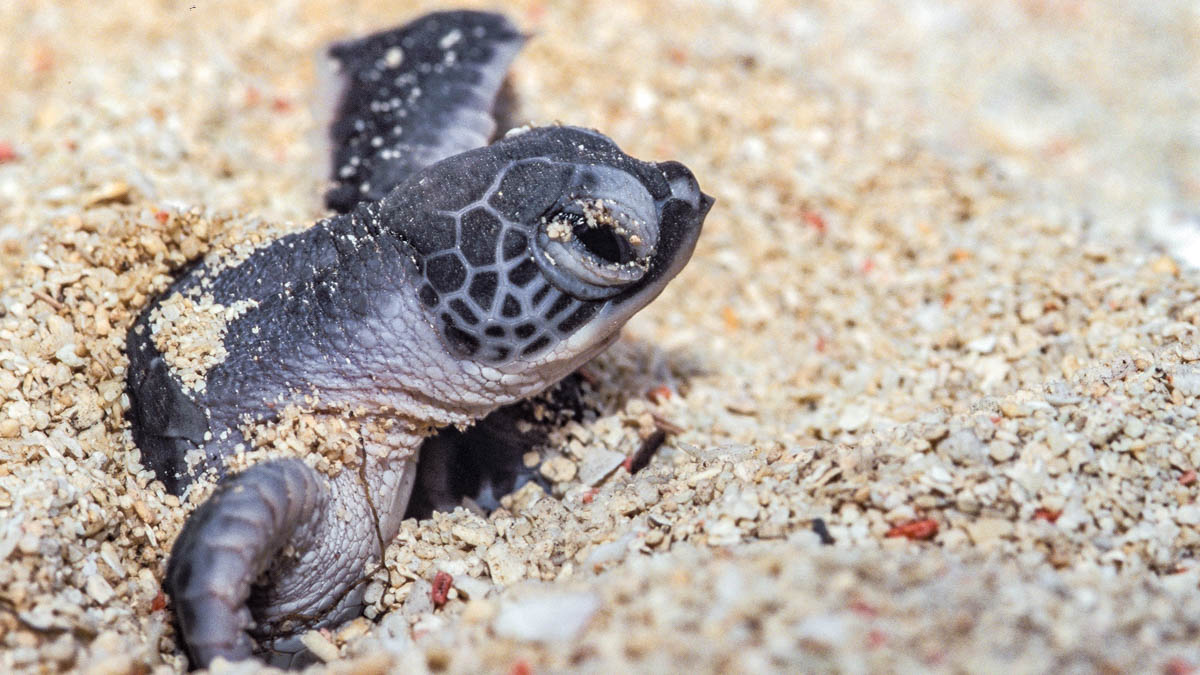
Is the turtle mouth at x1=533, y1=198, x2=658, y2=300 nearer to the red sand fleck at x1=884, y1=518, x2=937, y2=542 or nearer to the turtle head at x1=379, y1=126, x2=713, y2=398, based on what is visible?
the turtle head at x1=379, y1=126, x2=713, y2=398

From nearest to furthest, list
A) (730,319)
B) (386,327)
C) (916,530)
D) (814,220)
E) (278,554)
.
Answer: (916,530)
(278,554)
(386,327)
(730,319)
(814,220)

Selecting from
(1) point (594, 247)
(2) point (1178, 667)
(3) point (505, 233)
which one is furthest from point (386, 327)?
(2) point (1178, 667)

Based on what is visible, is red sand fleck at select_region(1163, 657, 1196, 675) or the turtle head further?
the turtle head

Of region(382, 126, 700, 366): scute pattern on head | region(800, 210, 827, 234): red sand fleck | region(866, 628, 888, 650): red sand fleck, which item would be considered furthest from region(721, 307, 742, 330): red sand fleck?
region(866, 628, 888, 650): red sand fleck

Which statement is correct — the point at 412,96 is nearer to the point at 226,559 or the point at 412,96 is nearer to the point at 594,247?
the point at 594,247

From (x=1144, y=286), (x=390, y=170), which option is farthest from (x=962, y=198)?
(x=390, y=170)
